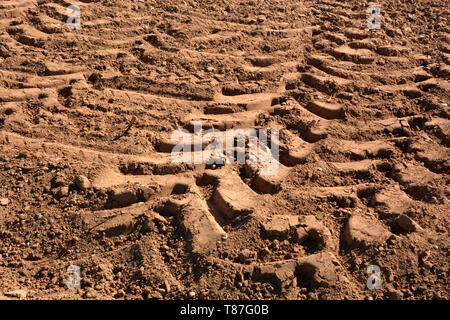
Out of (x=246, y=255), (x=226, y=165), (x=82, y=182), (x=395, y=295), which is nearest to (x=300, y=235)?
(x=246, y=255)

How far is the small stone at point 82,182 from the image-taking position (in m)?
2.87

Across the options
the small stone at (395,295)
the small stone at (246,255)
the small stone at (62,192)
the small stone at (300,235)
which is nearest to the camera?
the small stone at (395,295)

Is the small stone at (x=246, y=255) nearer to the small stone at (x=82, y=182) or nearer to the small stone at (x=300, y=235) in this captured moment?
the small stone at (x=300, y=235)

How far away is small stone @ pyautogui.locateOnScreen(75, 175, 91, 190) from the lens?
2.87m

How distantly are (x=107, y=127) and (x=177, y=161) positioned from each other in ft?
1.99

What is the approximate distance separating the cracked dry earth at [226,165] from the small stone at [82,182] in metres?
0.01

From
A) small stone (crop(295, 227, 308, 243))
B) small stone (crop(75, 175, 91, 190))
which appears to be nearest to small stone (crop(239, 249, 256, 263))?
small stone (crop(295, 227, 308, 243))

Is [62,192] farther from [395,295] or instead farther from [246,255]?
[395,295]

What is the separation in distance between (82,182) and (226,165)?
3.00 feet

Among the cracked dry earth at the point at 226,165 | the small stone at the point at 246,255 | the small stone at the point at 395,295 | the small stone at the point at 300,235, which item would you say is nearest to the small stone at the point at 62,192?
the cracked dry earth at the point at 226,165

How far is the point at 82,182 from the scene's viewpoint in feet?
9.44

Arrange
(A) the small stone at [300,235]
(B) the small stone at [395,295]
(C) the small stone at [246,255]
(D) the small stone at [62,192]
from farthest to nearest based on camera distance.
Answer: (D) the small stone at [62,192] → (A) the small stone at [300,235] → (C) the small stone at [246,255] → (B) the small stone at [395,295]

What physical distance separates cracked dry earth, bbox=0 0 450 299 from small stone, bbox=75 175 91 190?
1cm
